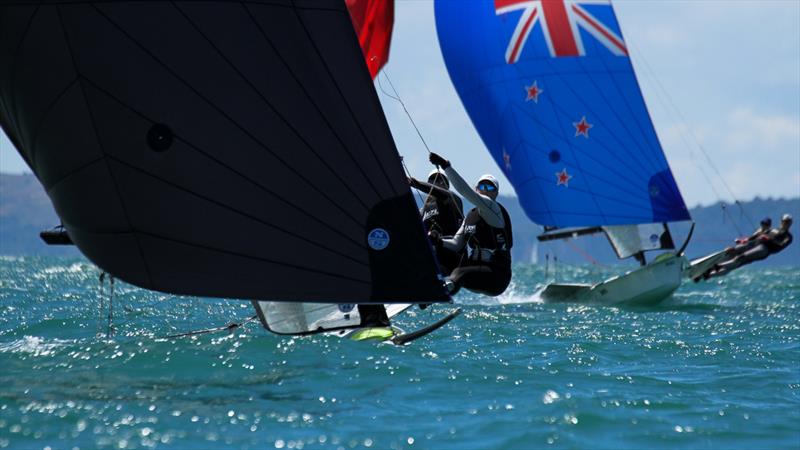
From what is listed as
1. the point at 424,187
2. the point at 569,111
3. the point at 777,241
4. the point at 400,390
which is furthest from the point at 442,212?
the point at 777,241

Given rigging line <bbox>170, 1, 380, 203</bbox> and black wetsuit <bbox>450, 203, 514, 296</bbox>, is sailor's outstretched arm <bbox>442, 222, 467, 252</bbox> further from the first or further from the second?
rigging line <bbox>170, 1, 380, 203</bbox>

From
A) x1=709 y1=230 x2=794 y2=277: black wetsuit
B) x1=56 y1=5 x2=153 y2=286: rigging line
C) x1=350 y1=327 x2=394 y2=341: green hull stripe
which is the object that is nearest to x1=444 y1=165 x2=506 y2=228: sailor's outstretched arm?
x1=350 y1=327 x2=394 y2=341: green hull stripe

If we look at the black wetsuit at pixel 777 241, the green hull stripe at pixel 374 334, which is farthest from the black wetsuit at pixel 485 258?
the black wetsuit at pixel 777 241

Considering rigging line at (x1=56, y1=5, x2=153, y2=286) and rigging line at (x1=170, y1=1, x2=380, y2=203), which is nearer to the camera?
rigging line at (x1=56, y1=5, x2=153, y2=286)

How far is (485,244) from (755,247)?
9784 mm

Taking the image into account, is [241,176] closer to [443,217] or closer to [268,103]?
[268,103]

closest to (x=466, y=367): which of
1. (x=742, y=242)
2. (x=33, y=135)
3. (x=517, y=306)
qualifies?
(x=33, y=135)

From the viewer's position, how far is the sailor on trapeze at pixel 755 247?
17141 mm

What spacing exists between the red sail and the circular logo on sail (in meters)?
3.29

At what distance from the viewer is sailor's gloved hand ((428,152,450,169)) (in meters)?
7.28

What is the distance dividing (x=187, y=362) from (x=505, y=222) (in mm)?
2859

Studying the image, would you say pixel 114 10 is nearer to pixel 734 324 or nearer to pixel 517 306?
pixel 734 324

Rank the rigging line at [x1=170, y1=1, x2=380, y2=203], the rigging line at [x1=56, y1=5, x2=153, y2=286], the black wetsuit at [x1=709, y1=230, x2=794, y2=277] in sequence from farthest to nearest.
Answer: the black wetsuit at [x1=709, y1=230, x2=794, y2=277] < the rigging line at [x1=170, y1=1, x2=380, y2=203] < the rigging line at [x1=56, y1=5, x2=153, y2=286]

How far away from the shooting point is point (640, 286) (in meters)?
15.6
